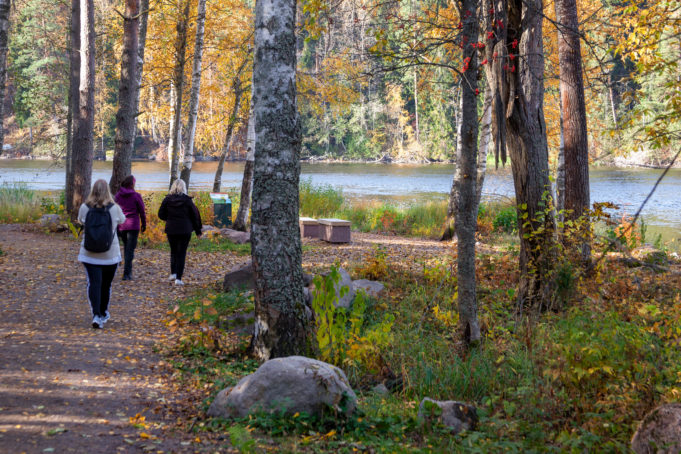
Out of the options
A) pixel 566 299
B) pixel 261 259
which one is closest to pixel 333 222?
pixel 566 299

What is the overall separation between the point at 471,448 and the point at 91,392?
310cm

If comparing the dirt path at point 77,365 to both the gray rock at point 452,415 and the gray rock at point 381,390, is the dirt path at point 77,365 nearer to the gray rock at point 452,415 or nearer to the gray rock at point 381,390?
the gray rock at point 452,415

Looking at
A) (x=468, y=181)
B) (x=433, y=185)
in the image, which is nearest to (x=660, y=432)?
(x=468, y=181)

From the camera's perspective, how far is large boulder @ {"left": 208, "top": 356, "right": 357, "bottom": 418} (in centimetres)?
412

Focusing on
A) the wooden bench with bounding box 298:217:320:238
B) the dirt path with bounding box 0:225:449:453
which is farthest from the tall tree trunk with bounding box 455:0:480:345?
the wooden bench with bounding box 298:217:320:238

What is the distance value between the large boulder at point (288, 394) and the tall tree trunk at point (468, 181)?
7.21ft

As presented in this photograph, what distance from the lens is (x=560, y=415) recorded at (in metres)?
4.12

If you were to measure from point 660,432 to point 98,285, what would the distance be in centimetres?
574

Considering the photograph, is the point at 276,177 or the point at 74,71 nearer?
the point at 276,177

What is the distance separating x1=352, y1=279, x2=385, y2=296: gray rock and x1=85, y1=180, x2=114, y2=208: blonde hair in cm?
362

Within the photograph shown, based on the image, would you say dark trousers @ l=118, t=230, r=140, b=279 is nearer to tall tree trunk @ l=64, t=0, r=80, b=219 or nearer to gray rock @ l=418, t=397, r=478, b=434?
tall tree trunk @ l=64, t=0, r=80, b=219

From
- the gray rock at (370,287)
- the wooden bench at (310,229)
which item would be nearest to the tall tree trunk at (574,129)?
the gray rock at (370,287)

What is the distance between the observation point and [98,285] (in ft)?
21.0

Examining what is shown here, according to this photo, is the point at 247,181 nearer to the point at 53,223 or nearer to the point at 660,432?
the point at 53,223
